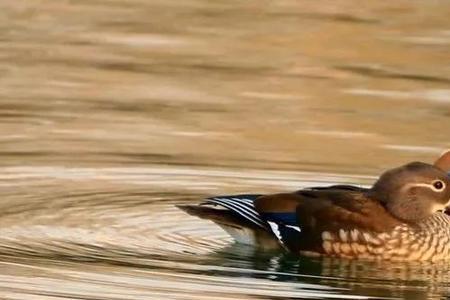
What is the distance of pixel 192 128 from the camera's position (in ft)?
48.6

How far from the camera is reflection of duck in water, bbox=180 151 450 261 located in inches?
446

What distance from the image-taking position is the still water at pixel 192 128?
1078 centimetres

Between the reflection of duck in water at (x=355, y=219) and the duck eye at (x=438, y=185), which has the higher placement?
the duck eye at (x=438, y=185)

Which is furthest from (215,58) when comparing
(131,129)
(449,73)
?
(131,129)

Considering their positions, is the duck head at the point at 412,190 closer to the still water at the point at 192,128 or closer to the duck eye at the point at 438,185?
the duck eye at the point at 438,185

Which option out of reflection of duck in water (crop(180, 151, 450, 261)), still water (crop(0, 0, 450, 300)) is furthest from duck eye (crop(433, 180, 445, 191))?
still water (crop(0, 0, 450, 300))

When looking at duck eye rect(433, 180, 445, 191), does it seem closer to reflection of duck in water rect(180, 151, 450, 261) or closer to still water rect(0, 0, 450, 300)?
reflection of duck in water rect(180, 151, 450, 261)

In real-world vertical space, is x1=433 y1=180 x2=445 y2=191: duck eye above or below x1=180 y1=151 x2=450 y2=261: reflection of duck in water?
above

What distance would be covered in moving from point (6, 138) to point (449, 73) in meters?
4.66

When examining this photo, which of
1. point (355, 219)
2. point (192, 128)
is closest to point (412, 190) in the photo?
point (355, 219)

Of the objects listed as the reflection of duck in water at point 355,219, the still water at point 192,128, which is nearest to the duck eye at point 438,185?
the reflection of duck in water at point 355,219

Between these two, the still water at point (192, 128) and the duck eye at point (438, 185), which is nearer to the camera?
the still water at point (192, 128)

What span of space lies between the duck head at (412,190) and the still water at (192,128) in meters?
0.32

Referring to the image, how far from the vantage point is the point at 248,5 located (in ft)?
68.4
